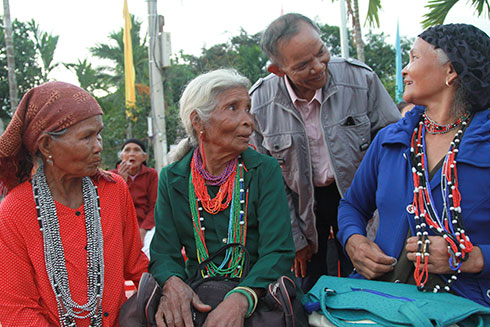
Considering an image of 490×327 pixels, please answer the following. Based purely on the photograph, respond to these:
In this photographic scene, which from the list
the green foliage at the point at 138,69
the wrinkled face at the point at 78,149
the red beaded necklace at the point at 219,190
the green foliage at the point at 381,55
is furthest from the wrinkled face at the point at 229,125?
the green foliage at the point at 381,55

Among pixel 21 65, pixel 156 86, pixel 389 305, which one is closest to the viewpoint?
pixel 389 305

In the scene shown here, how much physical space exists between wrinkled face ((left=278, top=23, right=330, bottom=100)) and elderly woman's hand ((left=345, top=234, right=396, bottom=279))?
113cm

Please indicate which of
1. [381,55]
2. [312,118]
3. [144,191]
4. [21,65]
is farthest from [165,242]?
[381,55]

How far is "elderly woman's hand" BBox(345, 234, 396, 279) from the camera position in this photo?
216 cm

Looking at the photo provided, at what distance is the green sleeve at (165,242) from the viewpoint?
234 cm

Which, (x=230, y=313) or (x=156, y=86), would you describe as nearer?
(x=230, y=313)

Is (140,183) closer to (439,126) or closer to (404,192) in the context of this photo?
(404,192)

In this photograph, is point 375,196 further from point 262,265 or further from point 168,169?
point 168,169

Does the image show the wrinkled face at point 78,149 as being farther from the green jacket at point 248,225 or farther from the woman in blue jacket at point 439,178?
the woman in blue jacket at point 439,178

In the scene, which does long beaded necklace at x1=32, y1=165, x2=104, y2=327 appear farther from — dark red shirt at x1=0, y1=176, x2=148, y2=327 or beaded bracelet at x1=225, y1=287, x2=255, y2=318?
beaded bracelet at x1=225, y1=287, x2=255, y2=318

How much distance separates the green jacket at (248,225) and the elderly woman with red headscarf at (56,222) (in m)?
0.26

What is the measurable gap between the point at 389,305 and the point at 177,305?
3.18 feet

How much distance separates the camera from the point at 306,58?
9.48 feet

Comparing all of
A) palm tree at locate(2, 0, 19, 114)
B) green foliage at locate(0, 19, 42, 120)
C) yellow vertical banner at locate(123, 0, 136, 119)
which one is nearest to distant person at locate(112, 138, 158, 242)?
yellow vertical banner at locate(123, 0, 136, 119)
